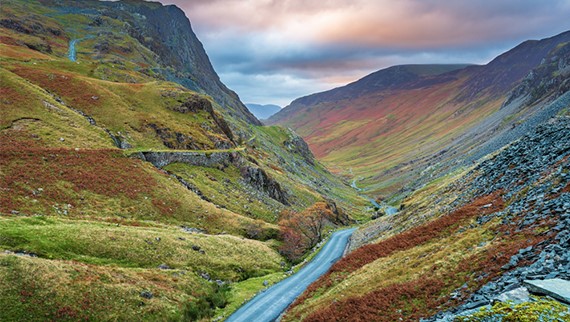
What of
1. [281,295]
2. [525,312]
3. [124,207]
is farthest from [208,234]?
[525,312]

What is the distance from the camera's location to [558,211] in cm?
2455

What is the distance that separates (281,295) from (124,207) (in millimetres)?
31528

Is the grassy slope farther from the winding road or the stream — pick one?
the stream

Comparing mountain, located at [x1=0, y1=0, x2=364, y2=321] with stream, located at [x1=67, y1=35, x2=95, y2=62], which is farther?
stream, located at [x1=67, y1=35, x2=95, y2=62]

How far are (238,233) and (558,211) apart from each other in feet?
171

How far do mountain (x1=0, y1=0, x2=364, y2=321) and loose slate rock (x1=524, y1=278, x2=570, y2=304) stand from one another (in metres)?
31.0

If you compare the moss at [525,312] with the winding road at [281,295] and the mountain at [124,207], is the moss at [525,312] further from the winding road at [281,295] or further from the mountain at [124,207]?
the mountain at [124,207]

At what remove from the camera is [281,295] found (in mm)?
43906

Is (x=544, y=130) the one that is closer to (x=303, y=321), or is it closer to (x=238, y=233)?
(x=303, y=321)

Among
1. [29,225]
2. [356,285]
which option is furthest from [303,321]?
[29,225]

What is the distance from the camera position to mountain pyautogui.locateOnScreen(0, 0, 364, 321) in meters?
32.5

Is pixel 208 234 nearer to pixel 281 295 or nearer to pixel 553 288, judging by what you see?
pixel 281 295

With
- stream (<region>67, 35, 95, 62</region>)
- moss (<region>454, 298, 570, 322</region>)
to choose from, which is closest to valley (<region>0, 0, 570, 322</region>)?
moss (<region>454, 298, 570, 322</region>)

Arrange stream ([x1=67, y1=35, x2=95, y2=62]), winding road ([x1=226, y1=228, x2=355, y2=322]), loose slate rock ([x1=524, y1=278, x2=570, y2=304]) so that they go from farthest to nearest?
stream ([x1=67, y1=35, x2=95, y2=62]) → winding road ([x1=226, y1=228, x2=355, y2=322]) → loose slate rock ([x1=524, y1=278, x2=570, y2=304])
